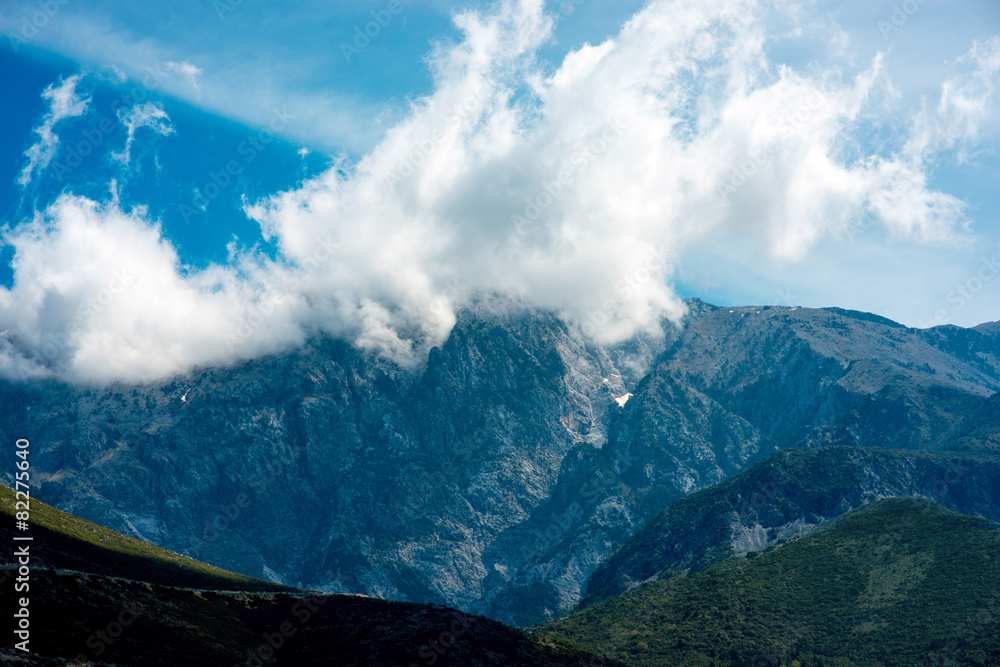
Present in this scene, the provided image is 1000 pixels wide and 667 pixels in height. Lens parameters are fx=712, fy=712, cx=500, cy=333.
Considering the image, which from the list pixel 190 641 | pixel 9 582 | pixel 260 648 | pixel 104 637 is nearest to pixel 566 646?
pixel 260 648

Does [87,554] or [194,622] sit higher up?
[87,554]

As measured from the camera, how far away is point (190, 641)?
124 m

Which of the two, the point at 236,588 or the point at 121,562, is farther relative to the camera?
the point at 236,588

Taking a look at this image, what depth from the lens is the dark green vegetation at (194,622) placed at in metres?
106

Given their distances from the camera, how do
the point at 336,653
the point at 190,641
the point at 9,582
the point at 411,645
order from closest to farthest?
1. the point at 9,582
2. the point at 190,641
3. the point at 336,653
4. the point at 411,645

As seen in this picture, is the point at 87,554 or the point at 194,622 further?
the point at 87,554

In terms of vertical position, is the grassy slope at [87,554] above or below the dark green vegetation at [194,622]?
above

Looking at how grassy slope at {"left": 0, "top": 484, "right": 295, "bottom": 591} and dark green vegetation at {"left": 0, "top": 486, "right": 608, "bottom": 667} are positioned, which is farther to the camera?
grassy slope at {"left": 0, "top": 484, "right": 295, "bottom": 591}

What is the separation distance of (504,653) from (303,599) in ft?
169

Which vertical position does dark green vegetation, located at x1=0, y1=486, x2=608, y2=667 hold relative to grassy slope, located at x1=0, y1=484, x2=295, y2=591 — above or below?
below

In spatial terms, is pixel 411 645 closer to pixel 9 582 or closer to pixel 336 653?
pixel 336 653

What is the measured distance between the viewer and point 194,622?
440 feet

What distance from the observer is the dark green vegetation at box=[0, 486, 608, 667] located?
348 ft

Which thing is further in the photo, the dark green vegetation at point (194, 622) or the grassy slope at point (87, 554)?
the grassy slope at point (87, 554)
